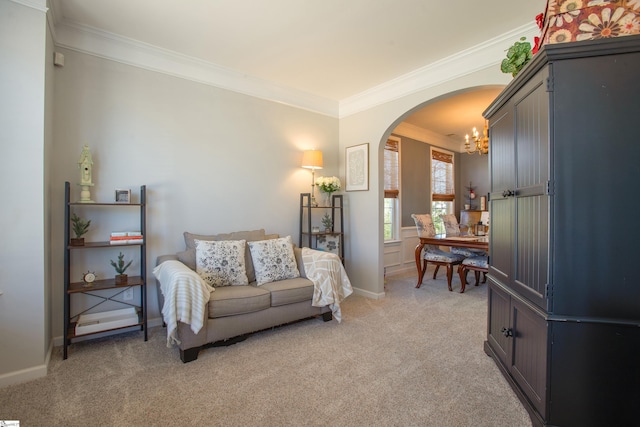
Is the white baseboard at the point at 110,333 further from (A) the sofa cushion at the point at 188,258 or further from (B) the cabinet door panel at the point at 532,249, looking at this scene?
(B) the cabinet door panel at the point at 532,249

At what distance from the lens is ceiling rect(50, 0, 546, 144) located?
2295mm

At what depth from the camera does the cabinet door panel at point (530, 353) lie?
1504 mm

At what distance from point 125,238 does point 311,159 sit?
7.16 ft

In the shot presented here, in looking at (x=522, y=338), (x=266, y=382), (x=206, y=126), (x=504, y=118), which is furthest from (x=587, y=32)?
(x=206, y=126)

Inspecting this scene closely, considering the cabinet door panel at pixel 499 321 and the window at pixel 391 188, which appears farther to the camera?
the window at pixel 391 188

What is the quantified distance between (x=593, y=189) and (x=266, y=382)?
7.03 ft

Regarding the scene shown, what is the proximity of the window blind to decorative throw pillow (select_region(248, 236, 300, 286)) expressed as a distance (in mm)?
2766

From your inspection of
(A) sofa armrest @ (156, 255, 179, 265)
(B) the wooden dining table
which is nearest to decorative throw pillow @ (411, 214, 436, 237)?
(B) the wooden dining table

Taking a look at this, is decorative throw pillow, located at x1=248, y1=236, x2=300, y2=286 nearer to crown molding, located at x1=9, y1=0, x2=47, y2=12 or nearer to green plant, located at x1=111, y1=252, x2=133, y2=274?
green plant, located at x1=111, y1=252, x2=133, y2=274

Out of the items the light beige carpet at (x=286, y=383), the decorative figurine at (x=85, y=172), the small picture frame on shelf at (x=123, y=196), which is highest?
the decorative figurine at (x=85, y=172)

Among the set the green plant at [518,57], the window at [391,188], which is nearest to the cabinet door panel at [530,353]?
the green plant at [518,57]

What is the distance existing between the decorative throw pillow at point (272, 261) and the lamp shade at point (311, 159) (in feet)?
3.73

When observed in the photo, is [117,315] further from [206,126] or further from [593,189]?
[593,189]

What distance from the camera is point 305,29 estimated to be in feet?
8.50
